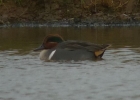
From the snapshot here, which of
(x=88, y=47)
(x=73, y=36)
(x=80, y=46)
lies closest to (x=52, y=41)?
(x=80, y=46)

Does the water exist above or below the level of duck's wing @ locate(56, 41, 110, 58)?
below

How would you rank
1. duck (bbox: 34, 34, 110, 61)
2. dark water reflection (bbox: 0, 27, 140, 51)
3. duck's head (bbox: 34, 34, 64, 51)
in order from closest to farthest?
duck (bbox: 34, 34, 110, 61) → duck's head (bbox: 34, 34, 64, 51) → dark water reflection (bbox: 0, 27, 140, 51)

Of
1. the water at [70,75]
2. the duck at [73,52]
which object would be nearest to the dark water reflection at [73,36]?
the water at [70,75]

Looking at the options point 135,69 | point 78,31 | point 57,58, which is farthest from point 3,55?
point 78,31

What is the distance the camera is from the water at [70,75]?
329 inches

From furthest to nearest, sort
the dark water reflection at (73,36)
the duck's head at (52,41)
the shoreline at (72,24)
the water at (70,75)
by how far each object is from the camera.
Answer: the shoreline at (72,24)
the dark water reflection at (73,36)
the duck's head at (52,41)
the water at (70,75)

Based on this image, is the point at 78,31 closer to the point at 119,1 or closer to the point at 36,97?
the point at 119,1

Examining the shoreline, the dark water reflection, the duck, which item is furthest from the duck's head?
the shoreline

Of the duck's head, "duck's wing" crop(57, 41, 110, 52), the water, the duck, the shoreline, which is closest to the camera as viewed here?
the water

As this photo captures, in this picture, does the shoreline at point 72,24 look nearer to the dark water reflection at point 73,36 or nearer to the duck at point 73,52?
the dark water reflection at point 73,36

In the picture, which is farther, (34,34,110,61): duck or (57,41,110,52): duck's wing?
(57,41,110,52): duck's wing

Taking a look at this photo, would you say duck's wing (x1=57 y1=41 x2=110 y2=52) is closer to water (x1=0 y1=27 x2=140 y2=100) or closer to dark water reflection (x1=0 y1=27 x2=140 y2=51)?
water (x1=0 y1=27 x2=140 y2=100)

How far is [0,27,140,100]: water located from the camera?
27.5 feet

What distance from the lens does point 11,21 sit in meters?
20.7
